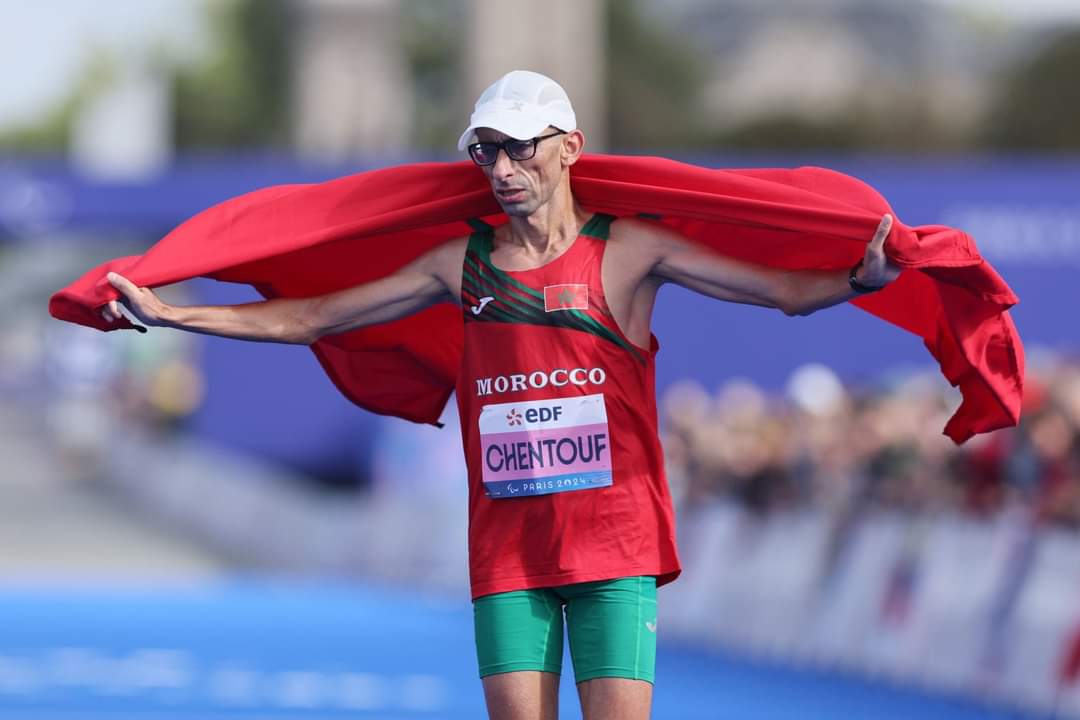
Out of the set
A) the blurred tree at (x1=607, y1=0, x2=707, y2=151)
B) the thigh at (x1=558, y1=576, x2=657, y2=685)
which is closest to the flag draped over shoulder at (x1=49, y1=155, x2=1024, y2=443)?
the thigh at (x1=558, y1=576, x2=657, y2=685)

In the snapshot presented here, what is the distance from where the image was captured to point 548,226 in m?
6.74

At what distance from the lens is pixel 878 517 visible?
16.0 meters

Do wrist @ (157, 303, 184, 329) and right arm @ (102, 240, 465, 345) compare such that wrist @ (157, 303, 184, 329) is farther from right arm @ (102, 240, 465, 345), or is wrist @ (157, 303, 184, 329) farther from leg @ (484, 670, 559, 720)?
leg @ (484, 670, 559, 720)

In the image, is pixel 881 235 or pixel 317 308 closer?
pixel 881 235

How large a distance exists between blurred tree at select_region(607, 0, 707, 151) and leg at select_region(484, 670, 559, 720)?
6529 cm

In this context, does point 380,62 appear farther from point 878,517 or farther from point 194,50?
point 194,50

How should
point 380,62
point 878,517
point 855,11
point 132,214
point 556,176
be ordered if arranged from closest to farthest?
point 556,176 < point 878,517 < point 132,214 < point 380,62 < point 855,11

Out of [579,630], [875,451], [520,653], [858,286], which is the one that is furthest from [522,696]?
[875,451]

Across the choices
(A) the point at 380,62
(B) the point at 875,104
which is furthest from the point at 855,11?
(A) the point at 380,62

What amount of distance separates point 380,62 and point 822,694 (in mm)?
30143

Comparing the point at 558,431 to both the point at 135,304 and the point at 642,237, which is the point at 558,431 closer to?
the point at 642,237

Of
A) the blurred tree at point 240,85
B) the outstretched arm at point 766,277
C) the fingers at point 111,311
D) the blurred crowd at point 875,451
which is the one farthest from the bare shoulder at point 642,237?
the blurred tree at point 240,85

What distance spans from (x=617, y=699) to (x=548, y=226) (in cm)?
144

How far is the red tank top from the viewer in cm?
665
